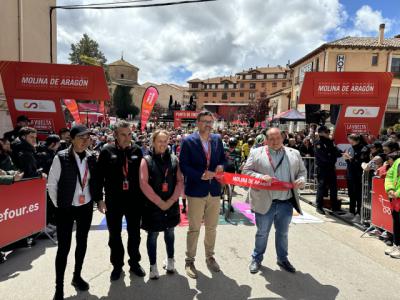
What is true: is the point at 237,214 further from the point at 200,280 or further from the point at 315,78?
the point at 315,78

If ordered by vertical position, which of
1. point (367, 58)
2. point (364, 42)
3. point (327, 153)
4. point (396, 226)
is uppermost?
point (364, 42)

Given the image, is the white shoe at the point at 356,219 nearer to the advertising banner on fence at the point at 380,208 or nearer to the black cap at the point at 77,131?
the advertising banner on fence at the point at 380,208

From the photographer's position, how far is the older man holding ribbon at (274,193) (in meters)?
3.95

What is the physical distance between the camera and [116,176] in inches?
141

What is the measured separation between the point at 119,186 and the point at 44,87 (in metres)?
5.48

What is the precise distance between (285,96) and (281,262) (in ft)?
162

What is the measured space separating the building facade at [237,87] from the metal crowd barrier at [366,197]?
79214 millimetres

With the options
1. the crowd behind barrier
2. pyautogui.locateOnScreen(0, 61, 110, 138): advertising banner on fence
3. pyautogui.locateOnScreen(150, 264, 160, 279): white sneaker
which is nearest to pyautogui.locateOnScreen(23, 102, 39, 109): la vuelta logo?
pyautogui.locateOnScreen(0, 61, 110, 138): advertising banner on fence

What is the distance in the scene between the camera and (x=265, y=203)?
12.9ft

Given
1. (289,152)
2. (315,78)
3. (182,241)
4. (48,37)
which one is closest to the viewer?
(289,152)

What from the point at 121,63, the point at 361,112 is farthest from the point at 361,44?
the point at 121,63

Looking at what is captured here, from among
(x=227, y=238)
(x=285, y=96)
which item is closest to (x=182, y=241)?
(x=227, y=238)

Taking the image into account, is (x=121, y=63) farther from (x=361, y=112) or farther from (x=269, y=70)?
(x=361, y=112)

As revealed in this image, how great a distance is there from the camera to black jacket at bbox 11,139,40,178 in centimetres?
489
